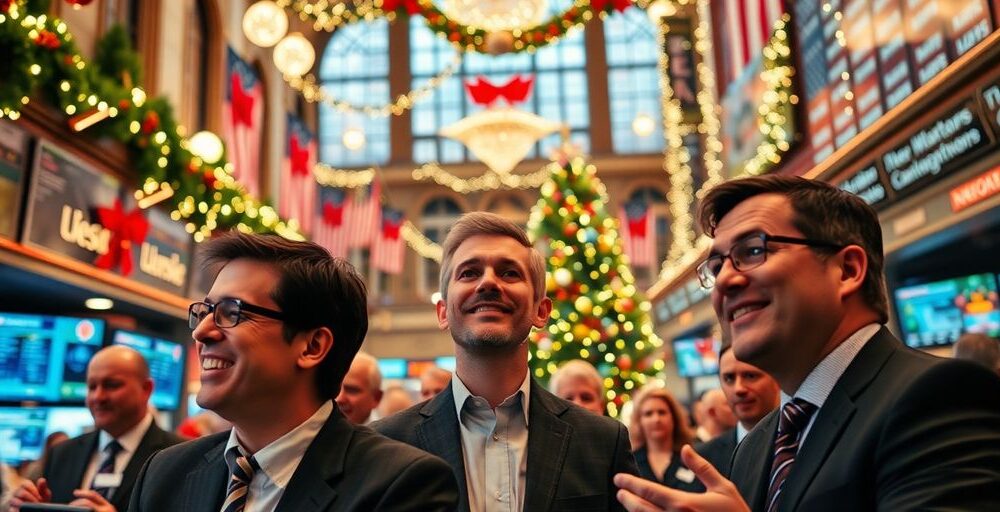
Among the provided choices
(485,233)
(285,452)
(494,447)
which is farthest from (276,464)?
(485,233)

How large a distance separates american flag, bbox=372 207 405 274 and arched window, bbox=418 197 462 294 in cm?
516

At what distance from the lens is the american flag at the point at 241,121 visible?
1152 cm

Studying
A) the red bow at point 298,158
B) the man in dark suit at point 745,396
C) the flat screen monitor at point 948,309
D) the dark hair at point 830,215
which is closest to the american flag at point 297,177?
the red bow at point 298,158

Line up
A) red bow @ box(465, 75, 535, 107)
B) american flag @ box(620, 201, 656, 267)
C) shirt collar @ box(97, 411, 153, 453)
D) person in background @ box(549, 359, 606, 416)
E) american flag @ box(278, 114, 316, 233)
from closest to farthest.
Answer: shirt collar @ box(97, 411, 153, 453) < person in background @ box(549, 359, 606, 416) < red bow @ box(465, 75, 535, 107) < american flag @ box(278, 114, 316, 233) < american flag @ box(620, 201, 656, 267)

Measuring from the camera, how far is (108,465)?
4.52m

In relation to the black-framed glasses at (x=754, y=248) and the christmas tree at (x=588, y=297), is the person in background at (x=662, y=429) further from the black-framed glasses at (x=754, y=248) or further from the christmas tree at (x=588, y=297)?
the christmas tree at (x=588, y=297)

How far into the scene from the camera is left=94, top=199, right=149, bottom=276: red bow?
8.41 m

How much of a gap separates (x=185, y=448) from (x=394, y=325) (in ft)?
74.8

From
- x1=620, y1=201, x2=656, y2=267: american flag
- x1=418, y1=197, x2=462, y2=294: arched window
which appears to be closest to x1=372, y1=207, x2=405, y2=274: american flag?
x1=418, y1=197, x2=462, y2=294: arched window

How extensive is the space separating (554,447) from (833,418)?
3.26ft

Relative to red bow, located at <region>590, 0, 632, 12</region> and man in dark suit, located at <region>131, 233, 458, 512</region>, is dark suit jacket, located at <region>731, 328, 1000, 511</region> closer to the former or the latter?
man in dark suit, located at <region>131, 233, 458, 512</region>

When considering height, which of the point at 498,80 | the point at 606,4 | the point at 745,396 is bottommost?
the point at 745,396

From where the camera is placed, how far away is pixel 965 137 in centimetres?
609

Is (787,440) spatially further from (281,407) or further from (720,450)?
(720,450)
